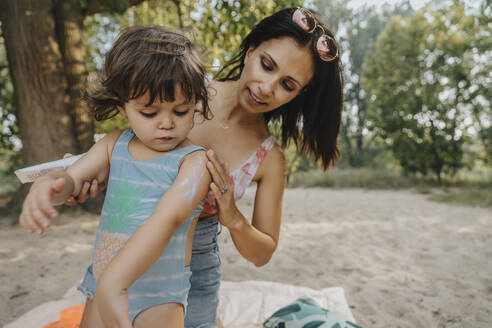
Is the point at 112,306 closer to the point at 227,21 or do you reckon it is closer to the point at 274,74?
the point at 274,74

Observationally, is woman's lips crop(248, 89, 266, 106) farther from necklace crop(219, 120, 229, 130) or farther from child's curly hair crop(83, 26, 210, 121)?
child's curly hair crop(83, 26, 210, 121)

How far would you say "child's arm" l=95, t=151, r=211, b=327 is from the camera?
37.3 inches

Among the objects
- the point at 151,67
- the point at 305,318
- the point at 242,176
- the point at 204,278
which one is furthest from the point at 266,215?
the point at 305,318

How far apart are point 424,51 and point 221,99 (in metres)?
9.98

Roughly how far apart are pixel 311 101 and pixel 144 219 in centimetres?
105

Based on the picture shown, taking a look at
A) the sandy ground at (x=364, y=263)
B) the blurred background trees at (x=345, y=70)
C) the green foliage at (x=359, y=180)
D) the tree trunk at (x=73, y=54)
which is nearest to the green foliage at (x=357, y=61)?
the blurred background trees at (x=345, y=70)

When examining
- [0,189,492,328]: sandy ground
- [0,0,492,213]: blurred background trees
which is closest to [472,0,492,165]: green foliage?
[0,0,492,213]: blurred background trees

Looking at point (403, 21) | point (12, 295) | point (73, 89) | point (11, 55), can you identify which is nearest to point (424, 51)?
point (403, 21)

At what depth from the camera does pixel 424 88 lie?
998 centimetres

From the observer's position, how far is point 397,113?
1042cm

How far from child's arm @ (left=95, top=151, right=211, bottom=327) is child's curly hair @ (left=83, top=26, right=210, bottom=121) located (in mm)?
234

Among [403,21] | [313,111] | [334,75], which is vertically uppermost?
[403,21]

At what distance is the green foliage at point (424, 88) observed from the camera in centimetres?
950

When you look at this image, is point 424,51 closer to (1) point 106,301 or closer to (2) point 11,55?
(2) point 11,55
